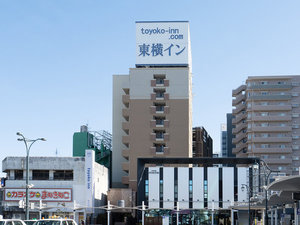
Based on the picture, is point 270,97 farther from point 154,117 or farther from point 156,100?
point 154,117

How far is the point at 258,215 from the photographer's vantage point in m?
102

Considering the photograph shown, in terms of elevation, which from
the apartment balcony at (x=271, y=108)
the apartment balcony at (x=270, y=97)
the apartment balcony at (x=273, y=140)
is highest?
the apartment balcony at (x=270, y=97)

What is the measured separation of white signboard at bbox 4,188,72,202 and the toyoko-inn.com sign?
30459 mm

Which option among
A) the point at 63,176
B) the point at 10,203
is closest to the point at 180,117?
the point at 63,176

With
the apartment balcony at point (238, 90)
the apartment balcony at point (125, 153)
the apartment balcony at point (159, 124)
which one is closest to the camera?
the apartment balcony at point (125, 153)

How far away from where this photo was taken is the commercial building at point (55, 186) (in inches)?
3177

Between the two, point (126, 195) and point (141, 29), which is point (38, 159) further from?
point (141, 29)

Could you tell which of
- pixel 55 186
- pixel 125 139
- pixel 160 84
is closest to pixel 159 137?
pixel 125 139

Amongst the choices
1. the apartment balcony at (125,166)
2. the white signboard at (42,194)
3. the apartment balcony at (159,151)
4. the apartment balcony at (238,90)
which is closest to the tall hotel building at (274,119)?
the apartment balcony at (238,90)

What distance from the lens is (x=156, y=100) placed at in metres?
101

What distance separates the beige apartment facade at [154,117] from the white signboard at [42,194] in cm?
1832

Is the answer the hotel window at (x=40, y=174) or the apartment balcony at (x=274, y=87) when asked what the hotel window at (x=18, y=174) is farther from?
the apartment balcony at (x=274, y=87)

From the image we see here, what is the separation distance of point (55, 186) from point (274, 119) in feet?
196

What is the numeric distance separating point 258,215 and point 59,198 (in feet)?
124
